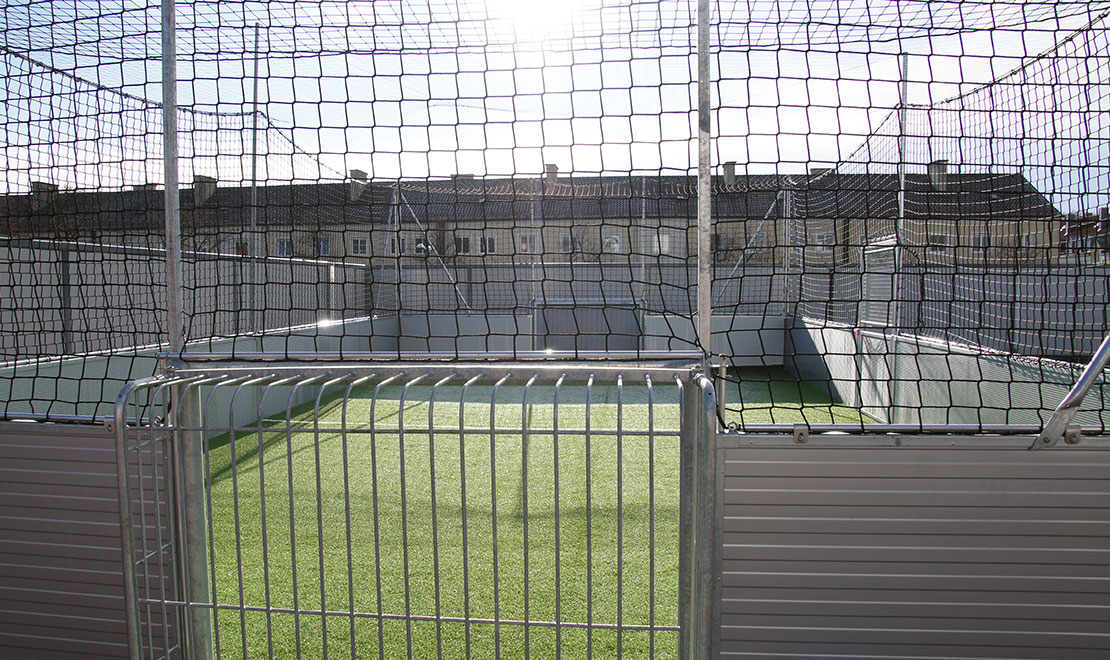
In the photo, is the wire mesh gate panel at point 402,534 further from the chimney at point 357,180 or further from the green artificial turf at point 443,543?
the chimney at point 357,180

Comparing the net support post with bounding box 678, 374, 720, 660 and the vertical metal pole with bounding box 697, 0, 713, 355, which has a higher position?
the vertical metal pole with bounding box 697, 0, 713, 355

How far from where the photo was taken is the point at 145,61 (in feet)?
7.53

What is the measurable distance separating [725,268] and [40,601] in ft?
37.8

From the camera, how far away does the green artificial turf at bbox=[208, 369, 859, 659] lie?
69.2 inches

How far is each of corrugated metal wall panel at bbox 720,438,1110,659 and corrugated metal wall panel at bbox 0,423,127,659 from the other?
2.03m

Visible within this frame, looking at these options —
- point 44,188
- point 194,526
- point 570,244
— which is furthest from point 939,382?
point 44,188

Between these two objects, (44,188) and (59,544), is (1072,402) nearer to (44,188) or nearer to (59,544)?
(59,544)

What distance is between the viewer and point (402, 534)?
2982mm

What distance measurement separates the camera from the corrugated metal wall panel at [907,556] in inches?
72.0

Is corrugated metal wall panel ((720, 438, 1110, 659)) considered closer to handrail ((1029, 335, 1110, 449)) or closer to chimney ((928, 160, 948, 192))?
handrail ((1029, 335, 1110, 449))

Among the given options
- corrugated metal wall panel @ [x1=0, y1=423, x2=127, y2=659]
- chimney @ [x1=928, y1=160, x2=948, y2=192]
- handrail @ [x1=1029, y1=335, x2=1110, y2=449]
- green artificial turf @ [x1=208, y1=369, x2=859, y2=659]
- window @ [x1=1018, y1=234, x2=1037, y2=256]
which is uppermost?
chimney @ [x1=928, y1=160, x2=948, y2=192]

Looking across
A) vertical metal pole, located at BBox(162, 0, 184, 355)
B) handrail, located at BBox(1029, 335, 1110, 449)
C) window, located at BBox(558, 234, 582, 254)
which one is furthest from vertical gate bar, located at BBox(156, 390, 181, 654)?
handrail, located at BBox(1029, 335, 1110, 449)

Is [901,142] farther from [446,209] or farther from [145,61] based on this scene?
[446,209]

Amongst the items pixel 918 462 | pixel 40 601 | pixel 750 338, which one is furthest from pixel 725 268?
pixel 40 601
